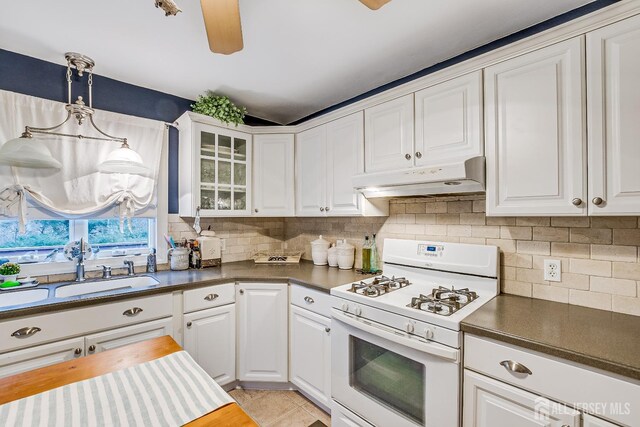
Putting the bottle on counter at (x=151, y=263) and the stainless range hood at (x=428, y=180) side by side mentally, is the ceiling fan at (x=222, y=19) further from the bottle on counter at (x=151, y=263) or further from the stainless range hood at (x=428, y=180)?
the bottle on counter at (x=151, y=263)

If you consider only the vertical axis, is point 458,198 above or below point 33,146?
below

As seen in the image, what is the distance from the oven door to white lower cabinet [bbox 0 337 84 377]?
4.92ft

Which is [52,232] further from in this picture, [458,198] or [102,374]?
[458,198]

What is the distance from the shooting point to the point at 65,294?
6.67 ft

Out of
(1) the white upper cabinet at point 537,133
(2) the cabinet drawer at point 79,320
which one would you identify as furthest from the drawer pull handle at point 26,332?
(1) the white upper cabinet at point 537,133

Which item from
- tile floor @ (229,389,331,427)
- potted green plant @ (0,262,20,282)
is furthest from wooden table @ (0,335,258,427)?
potted green plant @ (0,262,20,282)

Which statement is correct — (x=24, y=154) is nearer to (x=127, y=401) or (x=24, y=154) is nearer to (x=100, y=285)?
(x=100, y=285)

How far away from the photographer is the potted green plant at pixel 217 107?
2.54 metres

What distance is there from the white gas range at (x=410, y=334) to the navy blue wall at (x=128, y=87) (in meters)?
1.31

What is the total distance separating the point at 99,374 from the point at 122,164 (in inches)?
54.8

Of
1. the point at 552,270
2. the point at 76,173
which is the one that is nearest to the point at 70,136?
the point at 76,173

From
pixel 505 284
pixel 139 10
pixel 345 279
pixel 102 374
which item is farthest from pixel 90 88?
pixel 505 284

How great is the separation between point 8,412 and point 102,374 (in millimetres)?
234

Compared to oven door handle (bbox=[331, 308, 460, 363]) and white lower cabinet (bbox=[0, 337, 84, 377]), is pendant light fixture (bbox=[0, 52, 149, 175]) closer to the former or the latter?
white lower cabinet (bbox=[0, 337, 84, 377])
